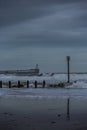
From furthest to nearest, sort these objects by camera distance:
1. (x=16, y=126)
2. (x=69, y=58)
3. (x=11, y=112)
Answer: (x=69, y=58), (x=11, y=112), (x=16, y=126)

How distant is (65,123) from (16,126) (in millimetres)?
1972

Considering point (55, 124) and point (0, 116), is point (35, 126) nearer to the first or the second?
point (55, 124)

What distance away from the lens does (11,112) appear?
1791 cm

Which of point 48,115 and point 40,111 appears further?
point 40,111

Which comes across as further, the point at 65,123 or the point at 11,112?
the point at 11,112

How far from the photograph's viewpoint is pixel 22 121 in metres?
14.7

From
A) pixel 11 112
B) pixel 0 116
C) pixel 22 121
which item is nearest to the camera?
pixel 22 121

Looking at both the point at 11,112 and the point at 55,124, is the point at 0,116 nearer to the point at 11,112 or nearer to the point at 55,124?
the point at 11,112

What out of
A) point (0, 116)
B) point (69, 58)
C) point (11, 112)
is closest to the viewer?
point (0, 116)

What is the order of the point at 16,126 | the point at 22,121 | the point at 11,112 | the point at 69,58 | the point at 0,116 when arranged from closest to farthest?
1. the point at 16,126
2. the point at 22,121
3. the point at 0,116
4. the point at 11,112
5. the point at 69,58

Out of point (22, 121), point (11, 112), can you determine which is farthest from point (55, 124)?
point (11, 112)

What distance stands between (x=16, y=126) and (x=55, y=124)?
5.03ft

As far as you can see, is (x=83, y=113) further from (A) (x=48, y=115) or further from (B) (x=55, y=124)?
(B) (x=55, y=124)

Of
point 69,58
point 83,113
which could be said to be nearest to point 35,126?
point 83,113
